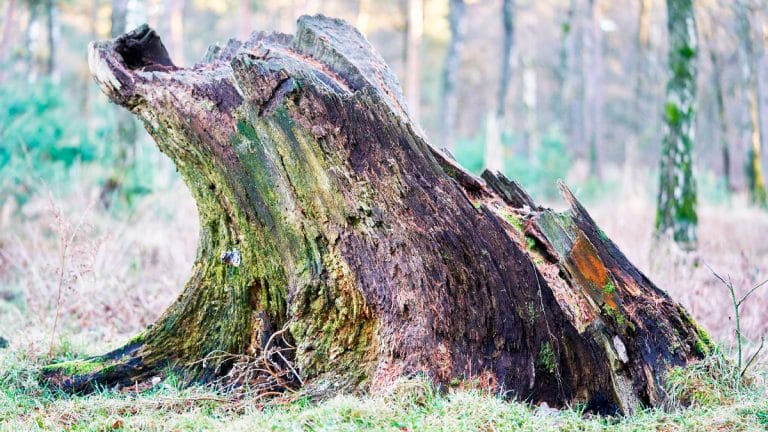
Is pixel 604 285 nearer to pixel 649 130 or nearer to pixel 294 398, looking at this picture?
pixel 294 398

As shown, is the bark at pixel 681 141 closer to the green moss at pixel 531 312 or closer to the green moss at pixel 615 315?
the green moss at pixel 615 315

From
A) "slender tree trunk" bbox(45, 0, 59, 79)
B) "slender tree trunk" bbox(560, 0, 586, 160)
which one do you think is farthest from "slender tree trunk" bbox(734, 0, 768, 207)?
"slender tree trunk" bbox(45, 0, 59, 79)

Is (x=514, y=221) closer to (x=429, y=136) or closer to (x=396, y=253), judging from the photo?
(x=396, y=253)

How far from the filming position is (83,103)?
82.4ft

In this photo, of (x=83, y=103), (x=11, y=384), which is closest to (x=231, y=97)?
(x=11, y=384)

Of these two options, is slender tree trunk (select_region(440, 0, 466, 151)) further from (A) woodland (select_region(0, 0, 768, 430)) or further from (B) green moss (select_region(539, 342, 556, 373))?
(B) green moss (select_region(539, 342, 556, 373))

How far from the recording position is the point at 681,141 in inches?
313

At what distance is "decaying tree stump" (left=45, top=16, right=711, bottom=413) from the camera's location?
11.3ft

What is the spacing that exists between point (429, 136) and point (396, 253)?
1.73 metres

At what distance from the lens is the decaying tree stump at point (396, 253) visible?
345 centimetres

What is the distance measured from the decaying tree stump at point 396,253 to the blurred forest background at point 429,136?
1.01 metres

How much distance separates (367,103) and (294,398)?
1.50 meters

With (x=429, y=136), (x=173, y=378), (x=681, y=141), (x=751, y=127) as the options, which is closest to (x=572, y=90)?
(x=751, y=127)

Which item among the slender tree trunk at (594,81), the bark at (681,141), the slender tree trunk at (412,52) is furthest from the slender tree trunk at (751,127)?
the slender tree trunk at (412,52)
